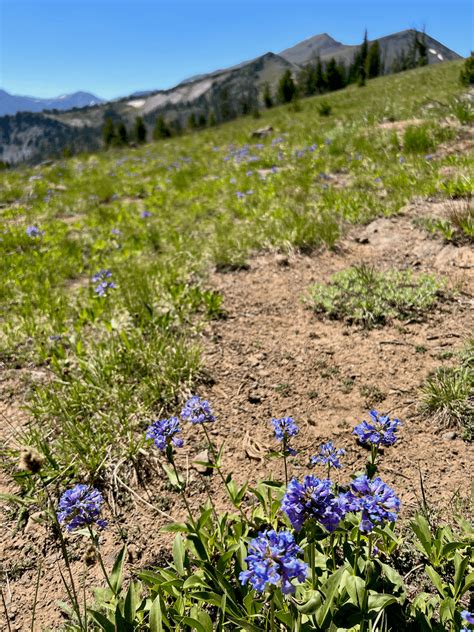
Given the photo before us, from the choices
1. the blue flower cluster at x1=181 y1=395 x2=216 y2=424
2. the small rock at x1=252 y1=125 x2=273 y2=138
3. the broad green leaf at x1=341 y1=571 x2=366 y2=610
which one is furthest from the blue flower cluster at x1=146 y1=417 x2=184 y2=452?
the small rock at x1=252 y1=125 x2=273 y2=138

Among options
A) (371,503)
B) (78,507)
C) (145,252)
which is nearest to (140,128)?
(145,252)

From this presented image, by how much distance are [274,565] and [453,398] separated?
2.22 m

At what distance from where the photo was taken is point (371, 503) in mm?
1646

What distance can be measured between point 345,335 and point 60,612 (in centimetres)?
311

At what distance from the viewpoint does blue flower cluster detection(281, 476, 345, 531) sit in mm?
1609

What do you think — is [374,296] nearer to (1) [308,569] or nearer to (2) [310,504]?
(1) [308,569]

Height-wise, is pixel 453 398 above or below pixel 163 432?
below

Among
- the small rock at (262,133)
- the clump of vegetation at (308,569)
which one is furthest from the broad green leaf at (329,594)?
the small rock at (262,133)

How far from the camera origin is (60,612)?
88.9 inches

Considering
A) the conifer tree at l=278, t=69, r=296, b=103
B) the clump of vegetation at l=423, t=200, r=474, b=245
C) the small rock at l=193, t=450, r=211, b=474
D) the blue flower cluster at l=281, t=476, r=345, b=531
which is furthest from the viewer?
the conifer tree at l=278, t=69, r=296, b=103

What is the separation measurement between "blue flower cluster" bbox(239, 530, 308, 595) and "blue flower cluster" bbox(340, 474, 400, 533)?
0.35m

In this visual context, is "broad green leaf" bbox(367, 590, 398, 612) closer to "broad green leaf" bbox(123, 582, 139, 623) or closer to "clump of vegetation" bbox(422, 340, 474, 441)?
"broad green leaf" bbox(123, 582, 139, 623)

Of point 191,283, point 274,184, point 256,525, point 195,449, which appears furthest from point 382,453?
point 274,184

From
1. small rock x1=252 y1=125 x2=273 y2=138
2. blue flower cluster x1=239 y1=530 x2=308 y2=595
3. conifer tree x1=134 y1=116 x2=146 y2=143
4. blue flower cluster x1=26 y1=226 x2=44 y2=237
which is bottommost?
blue flower cluster x1=239 y1=530 x2=308 y2=595
